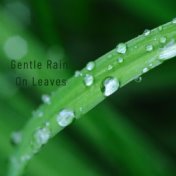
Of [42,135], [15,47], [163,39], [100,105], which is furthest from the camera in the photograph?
[15,47]

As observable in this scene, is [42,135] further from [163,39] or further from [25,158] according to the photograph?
[163,39]

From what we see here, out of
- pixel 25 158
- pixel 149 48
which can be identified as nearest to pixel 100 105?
pixel 25 158

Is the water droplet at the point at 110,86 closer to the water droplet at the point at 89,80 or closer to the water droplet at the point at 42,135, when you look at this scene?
the water droplet at the point at 89,80

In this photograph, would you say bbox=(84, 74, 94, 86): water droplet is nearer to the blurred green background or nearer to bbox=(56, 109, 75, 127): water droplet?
bbox=(56, 109, 75, 127): water droplet

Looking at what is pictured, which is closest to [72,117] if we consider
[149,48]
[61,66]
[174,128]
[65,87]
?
[65,87]

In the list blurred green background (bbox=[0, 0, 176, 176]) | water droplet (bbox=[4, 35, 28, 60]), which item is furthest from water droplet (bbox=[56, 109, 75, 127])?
water droplet (bbox=[4, 35, 28, 60])

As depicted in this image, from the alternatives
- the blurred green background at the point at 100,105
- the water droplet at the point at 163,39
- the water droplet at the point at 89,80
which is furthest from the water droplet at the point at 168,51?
the blurred green background at the point at 100,105
